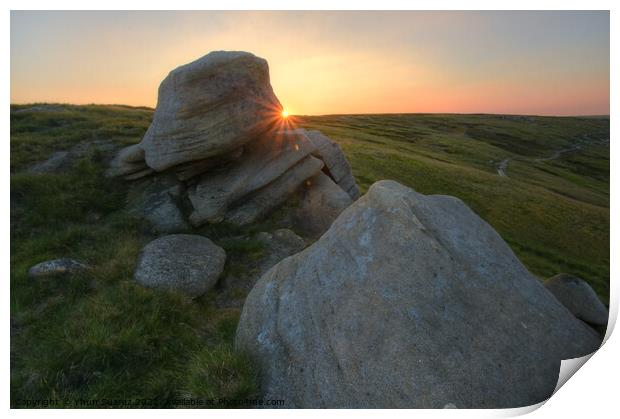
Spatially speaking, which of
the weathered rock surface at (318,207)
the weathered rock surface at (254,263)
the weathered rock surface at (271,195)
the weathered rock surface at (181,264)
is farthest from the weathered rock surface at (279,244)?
the weathered rock surface at (181,264)

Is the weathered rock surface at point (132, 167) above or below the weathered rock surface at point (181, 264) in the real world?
above

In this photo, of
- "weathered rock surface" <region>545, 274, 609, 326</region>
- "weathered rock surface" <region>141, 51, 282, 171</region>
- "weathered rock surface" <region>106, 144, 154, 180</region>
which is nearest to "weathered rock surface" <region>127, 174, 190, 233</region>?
"weathered rock surface" <region>106, 144, 154, 180</region>

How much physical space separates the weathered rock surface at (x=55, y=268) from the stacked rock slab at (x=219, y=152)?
4.22 m

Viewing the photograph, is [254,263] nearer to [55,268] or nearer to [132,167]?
[55,268]

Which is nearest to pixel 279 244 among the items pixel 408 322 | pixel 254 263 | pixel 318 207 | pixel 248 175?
pixel 254 263

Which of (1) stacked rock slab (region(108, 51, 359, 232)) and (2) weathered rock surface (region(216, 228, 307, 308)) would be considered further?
(1) stacked rock slab (region(108, 51, 359, 232))

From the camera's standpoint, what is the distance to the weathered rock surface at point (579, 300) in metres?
8.62

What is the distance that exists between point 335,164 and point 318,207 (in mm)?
6163

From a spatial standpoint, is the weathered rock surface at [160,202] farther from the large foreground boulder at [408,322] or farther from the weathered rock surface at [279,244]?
the large foreground boulder at [408,322]

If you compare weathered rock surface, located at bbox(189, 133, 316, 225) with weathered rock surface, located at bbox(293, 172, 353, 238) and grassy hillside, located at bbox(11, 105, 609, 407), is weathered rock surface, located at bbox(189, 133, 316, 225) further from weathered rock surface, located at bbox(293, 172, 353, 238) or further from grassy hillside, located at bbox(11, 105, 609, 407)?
grassy hillside, located at bbox(11, 105, 609, 407)

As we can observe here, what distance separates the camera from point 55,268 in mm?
10992

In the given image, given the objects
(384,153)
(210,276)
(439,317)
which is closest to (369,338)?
(439,317)

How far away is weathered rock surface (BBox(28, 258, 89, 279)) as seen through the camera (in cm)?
1090

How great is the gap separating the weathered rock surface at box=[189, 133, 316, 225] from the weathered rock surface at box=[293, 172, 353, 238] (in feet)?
3.29
